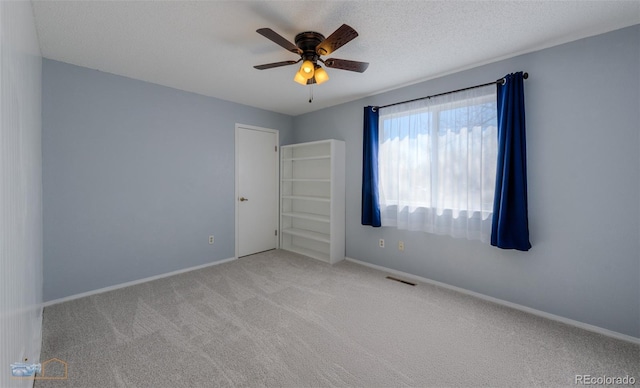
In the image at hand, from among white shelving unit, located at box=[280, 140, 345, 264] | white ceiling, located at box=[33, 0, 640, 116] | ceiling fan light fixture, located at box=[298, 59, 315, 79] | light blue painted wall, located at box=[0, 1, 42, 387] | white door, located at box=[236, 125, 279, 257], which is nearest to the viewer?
light blue painted wall, located at box=[0, 1, 42, 387]

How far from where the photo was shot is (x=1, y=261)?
88 cm

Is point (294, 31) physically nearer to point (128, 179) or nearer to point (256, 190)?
point (128, 179)

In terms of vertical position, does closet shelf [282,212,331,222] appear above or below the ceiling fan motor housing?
below

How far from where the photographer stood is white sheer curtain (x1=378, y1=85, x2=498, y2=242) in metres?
2.67

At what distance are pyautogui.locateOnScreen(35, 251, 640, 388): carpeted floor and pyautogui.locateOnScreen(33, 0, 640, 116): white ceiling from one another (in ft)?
7.95

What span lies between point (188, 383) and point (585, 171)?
3.37 metres

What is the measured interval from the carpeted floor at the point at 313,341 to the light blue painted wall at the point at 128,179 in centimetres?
41

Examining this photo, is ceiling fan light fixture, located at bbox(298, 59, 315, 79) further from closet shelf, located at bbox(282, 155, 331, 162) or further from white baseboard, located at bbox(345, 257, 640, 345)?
white baseboard, located at bbox(345, 257, 640, 345)

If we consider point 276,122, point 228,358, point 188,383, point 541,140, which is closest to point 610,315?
point 541,140

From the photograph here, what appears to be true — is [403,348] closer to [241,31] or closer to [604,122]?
[604,122]

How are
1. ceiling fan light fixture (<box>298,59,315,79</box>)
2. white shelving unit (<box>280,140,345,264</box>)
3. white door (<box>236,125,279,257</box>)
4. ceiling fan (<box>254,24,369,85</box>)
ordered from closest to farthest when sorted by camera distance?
1. ceiling fan (<box>254,24,369,85</box>)
2. ceiling fan light fixture (<box>298,59,315,79</box>)
3. white shelving unit (<box>280,140,345,264</box>)
4. white door (<box>236,125,279,257</box>)

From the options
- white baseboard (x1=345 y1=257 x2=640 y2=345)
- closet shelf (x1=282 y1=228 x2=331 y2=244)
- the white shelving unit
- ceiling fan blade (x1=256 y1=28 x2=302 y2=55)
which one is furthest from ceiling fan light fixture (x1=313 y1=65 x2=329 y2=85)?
white baseboard (x1=345 y1=257 x2=640 y2=345)

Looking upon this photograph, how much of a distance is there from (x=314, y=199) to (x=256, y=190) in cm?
103

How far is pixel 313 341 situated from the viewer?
206cm
